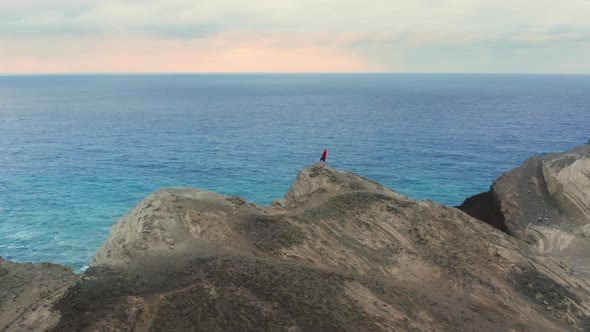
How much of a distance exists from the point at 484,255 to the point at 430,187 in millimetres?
39342

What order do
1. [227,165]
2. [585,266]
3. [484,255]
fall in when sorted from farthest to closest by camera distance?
[227,165]
[585,266]
[484,255]

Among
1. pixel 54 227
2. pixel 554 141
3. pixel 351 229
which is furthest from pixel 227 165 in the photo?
pixel 554 141

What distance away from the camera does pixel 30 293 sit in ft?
98.5

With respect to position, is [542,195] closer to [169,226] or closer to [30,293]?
[169,226]

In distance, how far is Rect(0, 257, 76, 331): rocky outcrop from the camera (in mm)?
21844

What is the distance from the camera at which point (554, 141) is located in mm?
109188

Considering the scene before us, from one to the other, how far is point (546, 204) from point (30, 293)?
2235 inches

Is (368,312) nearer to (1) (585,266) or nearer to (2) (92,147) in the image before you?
(1) (585,266)

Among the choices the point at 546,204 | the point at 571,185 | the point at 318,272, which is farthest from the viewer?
the point at 571,185

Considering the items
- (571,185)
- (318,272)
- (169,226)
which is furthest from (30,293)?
(571,185)

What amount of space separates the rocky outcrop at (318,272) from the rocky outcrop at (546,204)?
10.8 m

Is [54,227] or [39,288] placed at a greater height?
[39,288]

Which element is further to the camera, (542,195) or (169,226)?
(542,195)

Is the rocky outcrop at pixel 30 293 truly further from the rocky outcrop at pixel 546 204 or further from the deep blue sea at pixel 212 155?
the rocky outcrop at pixel 546 204
